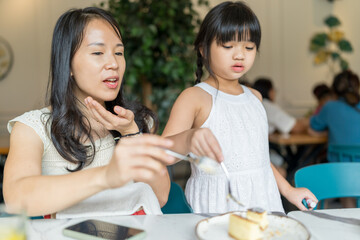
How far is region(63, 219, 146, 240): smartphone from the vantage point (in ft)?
2.79

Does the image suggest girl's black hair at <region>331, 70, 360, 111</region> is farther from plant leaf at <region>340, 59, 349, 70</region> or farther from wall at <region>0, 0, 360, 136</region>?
plant leaf at <region>340, 59, 349, 70</region>

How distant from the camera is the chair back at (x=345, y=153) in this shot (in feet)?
8.81

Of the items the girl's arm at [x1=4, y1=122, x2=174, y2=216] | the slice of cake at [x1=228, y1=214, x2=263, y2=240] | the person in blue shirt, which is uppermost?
the girl's arm at [x1=4, y1=122, x2=174, y2=216]

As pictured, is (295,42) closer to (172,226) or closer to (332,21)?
(332,21)

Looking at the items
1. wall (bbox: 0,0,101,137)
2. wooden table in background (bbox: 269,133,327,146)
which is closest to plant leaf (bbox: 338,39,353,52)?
wooden table in background (bbox: 269,133,327,146)

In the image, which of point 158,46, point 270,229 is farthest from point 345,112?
point 270,229

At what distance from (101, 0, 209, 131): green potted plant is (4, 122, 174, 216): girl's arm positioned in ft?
7.11

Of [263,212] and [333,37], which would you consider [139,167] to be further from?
[333,37]

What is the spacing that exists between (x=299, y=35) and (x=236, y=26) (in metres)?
4.24

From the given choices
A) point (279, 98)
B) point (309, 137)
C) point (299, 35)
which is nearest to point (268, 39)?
point (299, 35)

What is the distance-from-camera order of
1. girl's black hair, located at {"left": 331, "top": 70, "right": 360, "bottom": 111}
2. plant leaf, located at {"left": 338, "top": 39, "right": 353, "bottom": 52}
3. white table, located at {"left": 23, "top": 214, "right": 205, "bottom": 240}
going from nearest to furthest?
1. white table, located at {"left": 23, "top": 214, "right": 205, "bottom": 240}
2. girl's black hair, located at {"left": 331, "top": 70, "right": 360, "bottom": 111}
3. plant leaf, located at {"left": 338, "top": 39, "right": 353, "bottom": 52}

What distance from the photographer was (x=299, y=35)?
535 centimetres

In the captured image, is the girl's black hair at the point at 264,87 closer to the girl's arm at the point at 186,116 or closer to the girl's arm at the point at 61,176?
the girl's arm at the point at 186,116

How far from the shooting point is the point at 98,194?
1176 millimetres
